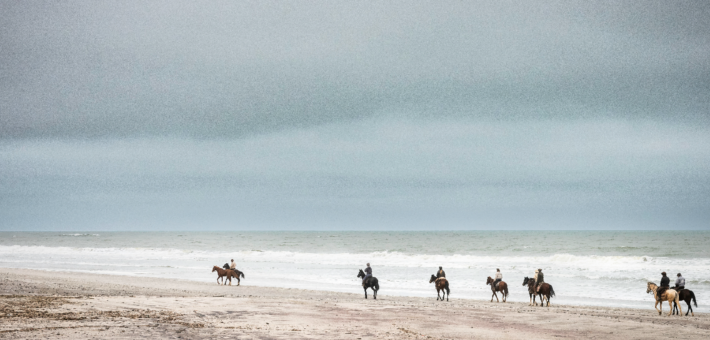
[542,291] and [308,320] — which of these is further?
[542,291]

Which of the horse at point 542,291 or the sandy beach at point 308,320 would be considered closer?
the sandy beach at point 308,320

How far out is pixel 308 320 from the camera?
14688 mm

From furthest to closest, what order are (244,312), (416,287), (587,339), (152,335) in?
1. (416,287)
2. (244,312)
3. (587,339)
4. (152,335)

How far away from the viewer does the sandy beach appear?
38.4ft

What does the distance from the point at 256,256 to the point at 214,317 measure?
1742 inches

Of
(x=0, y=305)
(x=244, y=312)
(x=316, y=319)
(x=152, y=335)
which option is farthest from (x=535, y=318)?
(x=0, y=305)

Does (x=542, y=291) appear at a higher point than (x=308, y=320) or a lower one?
higher

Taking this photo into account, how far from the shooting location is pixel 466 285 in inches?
1162

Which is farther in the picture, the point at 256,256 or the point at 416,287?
the point at 256,256

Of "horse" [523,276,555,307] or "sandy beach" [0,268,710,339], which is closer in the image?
"sandy beach" [0,268,710,339]

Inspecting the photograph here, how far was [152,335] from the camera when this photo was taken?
10977 millimetres

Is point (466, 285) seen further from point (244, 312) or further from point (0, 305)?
point (0, 305)

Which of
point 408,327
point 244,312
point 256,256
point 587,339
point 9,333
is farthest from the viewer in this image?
point 256,256

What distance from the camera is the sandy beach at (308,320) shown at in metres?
11.7
